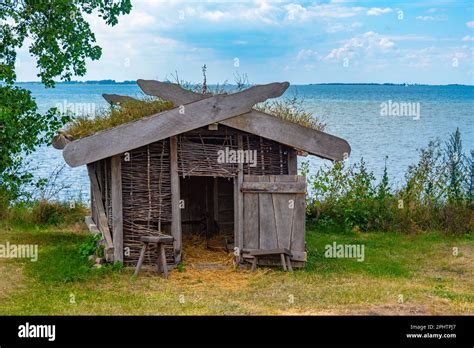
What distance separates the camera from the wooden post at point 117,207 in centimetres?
1270

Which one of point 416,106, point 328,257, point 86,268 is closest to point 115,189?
point 86,268

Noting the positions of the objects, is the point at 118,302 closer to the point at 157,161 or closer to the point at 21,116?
the point at 157,161

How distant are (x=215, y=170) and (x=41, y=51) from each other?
536 cm

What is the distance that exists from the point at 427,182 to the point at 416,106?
2532 millimetres

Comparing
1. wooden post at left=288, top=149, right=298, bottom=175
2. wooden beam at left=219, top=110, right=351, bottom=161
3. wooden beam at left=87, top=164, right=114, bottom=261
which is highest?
wooden beam at left=219, top=110, right=351, bottom=161

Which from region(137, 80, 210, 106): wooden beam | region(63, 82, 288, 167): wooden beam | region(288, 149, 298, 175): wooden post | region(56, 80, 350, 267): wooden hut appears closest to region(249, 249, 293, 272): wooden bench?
region(56, 80, 350, 267): wooden hut

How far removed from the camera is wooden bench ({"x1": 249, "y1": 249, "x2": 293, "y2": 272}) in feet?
41.8

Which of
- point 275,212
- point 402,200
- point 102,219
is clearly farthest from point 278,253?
point 402,200

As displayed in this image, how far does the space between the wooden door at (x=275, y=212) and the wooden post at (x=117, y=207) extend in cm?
221

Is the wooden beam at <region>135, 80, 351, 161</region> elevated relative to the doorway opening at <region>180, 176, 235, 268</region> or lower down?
elevated

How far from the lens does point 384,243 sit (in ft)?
52.4

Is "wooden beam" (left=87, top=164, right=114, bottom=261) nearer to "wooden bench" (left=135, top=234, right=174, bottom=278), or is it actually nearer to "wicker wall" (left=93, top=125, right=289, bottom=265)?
"wicker wall" (left=93, top=125, right=289, bottom=265)

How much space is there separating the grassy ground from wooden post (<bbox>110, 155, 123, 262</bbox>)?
16.2 inches

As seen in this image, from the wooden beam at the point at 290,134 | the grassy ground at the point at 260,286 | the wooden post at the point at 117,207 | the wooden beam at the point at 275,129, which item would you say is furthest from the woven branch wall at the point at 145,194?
the wooden beam at the point at 290,134
